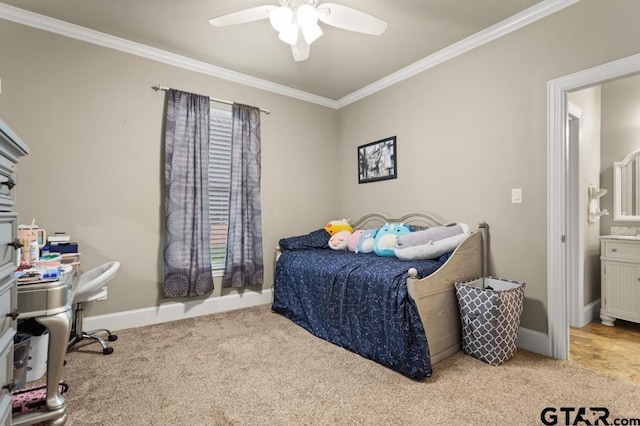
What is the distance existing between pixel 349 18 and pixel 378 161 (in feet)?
6.01

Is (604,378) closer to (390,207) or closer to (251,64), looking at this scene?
(390,207)

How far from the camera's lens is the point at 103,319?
2.68m

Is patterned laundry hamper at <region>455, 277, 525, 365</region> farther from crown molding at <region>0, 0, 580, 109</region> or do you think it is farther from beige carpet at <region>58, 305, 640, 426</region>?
crown molding at <region>0, 0, 580, 109</region>

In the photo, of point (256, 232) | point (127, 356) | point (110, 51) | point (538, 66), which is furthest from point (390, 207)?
point (110, 51)

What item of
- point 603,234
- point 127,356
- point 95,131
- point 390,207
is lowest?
point 127,356

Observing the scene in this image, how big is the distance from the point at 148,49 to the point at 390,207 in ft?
9.29

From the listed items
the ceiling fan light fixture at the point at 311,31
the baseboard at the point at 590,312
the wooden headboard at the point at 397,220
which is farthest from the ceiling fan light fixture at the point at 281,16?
the baseboard at the point at 590,312

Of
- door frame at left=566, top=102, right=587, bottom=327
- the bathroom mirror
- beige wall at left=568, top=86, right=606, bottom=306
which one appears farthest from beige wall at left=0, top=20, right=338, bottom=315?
the bathroom mirror

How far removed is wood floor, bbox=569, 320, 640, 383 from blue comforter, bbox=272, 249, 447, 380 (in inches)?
46.6

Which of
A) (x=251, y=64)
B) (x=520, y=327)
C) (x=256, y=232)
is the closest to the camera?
(x=520, y=327)

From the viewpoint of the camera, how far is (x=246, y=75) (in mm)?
3422

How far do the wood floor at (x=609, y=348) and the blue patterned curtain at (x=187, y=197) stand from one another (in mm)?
3135

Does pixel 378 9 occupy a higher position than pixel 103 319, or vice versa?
pixel 378 9

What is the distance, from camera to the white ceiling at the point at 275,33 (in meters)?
2.28
